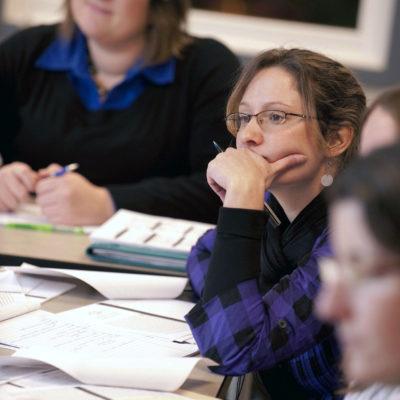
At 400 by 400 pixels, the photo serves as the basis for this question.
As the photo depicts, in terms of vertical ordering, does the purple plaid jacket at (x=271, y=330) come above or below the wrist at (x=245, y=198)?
below

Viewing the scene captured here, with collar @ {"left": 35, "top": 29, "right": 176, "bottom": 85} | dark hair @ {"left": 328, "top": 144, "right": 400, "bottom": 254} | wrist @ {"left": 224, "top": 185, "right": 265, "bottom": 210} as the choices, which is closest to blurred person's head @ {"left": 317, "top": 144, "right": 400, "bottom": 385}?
dark hair @ {"left": 328, "top": 144, "right": 400, "bottom": 254}

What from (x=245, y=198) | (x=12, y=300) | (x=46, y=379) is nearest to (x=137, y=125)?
(x=12, y=300)

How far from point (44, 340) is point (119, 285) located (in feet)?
0.82

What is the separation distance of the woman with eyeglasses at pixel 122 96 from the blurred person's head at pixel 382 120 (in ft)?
4.29

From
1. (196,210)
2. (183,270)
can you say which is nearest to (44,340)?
(183,270)

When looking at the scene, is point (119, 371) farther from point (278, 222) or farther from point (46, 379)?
point (278, 222)

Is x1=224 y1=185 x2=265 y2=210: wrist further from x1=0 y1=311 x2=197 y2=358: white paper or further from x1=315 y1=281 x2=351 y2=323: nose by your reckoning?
x1=315 y1=281 x2=351 y2=323: nose

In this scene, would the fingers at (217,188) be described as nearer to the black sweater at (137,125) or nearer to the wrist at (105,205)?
the wrist at (105,205)

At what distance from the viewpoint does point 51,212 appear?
6.04 feet

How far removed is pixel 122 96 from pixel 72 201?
0.45m

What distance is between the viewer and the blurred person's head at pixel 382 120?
68 cm

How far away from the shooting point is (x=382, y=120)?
2.33ft

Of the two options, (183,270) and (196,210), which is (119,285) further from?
(196,210)

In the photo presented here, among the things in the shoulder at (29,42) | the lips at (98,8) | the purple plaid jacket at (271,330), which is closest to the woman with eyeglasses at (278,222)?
the purple plaid jacket at (271,330)
